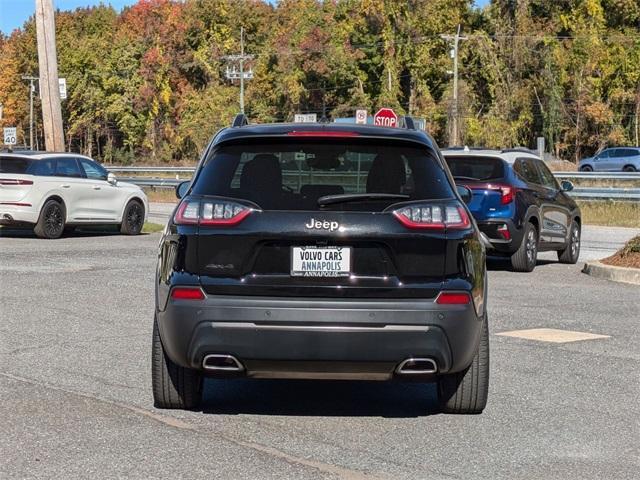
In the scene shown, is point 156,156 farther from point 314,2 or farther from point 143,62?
point 314,2

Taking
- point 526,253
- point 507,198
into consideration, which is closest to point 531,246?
point 526,253

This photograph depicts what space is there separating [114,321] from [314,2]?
89227 millimetres

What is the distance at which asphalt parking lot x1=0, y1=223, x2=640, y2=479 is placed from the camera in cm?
575

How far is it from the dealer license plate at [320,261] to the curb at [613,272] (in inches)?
383

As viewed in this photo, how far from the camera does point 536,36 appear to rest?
78.8m

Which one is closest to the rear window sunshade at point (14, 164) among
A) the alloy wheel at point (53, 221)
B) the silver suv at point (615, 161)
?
the alloy wheel at point (53, 221)

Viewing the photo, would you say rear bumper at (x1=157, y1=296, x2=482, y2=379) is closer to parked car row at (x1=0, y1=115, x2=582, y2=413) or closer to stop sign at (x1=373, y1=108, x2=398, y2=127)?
parked car row at (x1=0, y1=115, x2=582, y2=413)

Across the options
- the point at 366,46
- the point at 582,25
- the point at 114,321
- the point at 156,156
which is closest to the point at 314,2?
the point at 366,46

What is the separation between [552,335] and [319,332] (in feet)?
15.4

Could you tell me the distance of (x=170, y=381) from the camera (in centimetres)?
686

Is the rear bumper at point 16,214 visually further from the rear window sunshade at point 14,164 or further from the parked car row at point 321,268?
the parked car row at point 321,268

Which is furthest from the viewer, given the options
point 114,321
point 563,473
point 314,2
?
point 314,2

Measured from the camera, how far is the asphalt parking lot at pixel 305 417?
5746mm

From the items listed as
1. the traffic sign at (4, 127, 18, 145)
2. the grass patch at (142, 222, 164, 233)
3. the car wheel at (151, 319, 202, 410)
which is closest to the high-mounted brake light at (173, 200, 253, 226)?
the car wheel at (151, 319, 202, 410)
